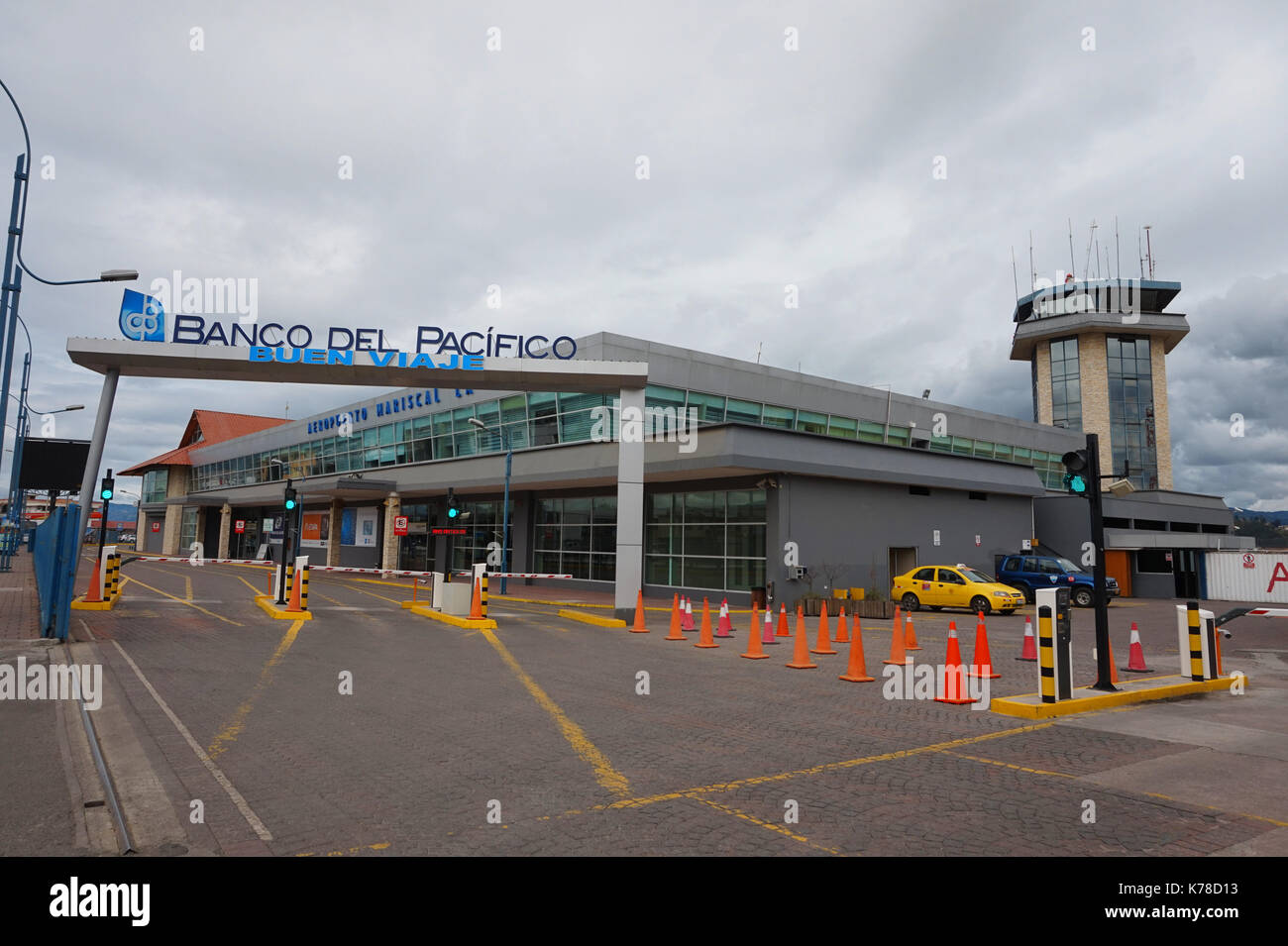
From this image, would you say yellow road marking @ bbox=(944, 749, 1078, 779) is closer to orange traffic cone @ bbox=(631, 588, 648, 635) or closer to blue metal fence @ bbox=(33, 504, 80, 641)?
orange traffic cone @ bbox=(631, 588, 648, 635)

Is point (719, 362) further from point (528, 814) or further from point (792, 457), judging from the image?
point (528, 814)

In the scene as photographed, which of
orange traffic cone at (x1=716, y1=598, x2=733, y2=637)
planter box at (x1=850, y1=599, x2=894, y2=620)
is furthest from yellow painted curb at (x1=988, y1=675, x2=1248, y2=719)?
planter box at (x1=850, y1=599, x2=894, y2=620)

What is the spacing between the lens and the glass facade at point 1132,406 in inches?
2371

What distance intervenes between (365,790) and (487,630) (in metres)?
12.3

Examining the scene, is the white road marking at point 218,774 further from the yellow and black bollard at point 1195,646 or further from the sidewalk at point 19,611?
the yellow and black bollard at point 1195,646

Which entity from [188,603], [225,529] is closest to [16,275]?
[188,603]

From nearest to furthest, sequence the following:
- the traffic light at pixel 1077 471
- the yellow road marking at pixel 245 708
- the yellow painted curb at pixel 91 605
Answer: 1. the yellow road marking at pixel 245 708
2. the traffic light at pixel 1077 471
3. the yellow painted curb at pixel 91 605

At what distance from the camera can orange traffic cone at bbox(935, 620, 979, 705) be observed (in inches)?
395

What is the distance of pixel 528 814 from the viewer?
5.27m

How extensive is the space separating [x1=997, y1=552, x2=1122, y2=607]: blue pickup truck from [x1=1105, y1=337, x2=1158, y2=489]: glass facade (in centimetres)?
3527

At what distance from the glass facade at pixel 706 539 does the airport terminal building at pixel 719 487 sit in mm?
70

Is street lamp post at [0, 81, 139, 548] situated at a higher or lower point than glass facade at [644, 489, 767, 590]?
higher

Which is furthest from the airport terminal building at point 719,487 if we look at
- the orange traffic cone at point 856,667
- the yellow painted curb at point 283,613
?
the orange traffic cone at point 856,667
